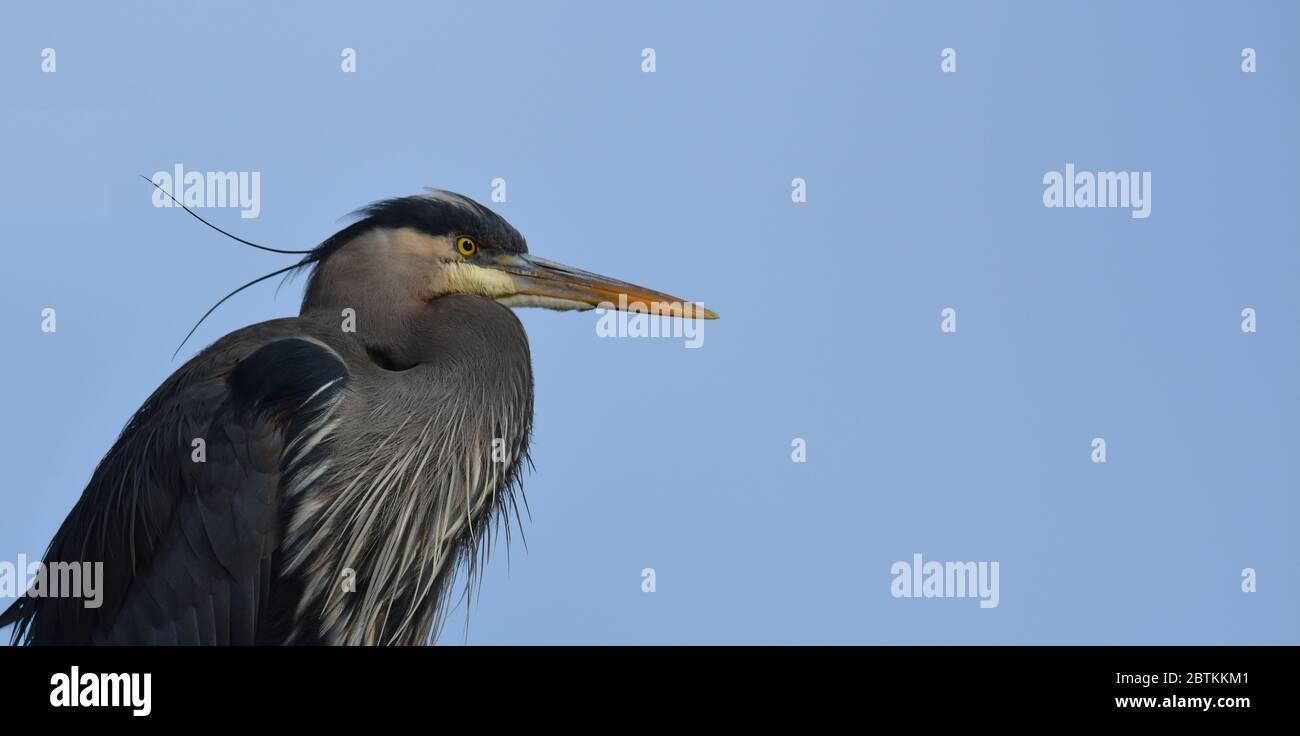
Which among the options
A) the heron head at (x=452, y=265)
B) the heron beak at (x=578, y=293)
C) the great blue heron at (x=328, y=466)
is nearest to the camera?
the great blue heron at (x=328, y=466)

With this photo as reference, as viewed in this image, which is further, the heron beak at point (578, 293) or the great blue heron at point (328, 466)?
the heron beak at point (578, 293)

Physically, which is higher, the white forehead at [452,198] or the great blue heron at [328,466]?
the white forehead at [452,198]

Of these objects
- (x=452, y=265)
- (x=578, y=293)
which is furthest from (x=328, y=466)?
(x=578, y=293)

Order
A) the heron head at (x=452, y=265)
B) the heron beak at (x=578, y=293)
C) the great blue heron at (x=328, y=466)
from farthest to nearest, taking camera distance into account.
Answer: the heron beak at (x=578, y=293), the heron head at (x=452, y=265), the great blue heron at (x=328, y=466)

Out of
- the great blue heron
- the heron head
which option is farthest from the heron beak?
the great blue heron

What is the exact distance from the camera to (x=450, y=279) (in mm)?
5199

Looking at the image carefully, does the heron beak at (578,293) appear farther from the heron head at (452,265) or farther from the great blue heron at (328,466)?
the great blue heron at (328,466)

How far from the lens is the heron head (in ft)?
16.6

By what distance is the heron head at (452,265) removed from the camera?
5.06 metres

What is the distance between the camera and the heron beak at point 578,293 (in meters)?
5.41

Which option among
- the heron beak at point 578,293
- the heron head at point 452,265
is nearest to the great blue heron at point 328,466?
the heron head at point 452,265
